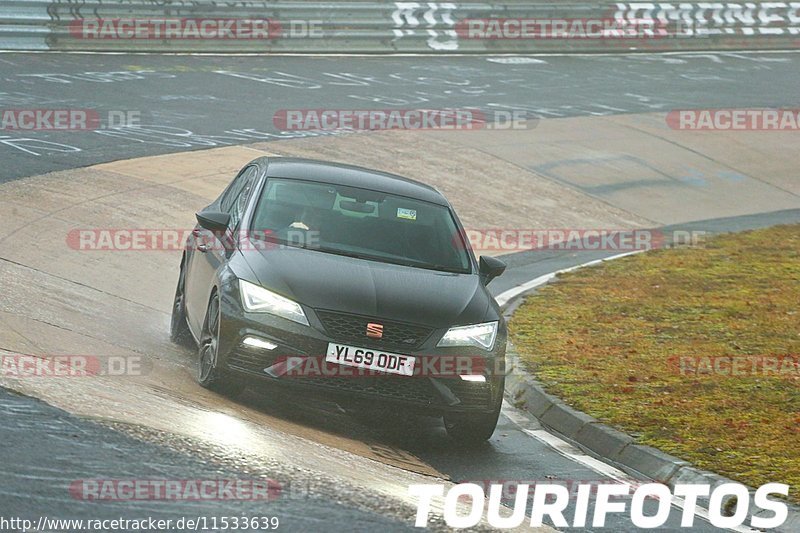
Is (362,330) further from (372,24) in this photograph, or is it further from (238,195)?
(372,24)

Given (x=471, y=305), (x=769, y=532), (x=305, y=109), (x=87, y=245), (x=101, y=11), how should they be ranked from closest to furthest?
1. (x=769, y=532)
2. (x=471, y=305)
3. (x=87, y=245)
4. (x=305, y=109)
5. (x=101, y=11)

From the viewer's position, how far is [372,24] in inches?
1235

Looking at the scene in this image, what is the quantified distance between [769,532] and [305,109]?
1750 centimetres

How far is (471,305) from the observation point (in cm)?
920

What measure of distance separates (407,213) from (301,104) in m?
14.5

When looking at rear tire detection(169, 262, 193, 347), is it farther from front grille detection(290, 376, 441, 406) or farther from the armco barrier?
the armco barrier

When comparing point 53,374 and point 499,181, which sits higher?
point 53,374

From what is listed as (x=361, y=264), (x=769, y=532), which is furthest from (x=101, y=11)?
(x=769, y=532)

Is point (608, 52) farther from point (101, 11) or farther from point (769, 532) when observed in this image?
point (769, 532)

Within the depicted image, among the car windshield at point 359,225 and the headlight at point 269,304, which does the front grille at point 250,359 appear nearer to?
the headlight at point 269,304

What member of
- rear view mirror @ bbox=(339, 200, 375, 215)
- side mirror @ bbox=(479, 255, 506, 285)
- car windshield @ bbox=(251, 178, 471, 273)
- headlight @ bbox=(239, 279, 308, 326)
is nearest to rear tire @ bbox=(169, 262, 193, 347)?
car windshield @ bbox=(251, 178, 471, 273)

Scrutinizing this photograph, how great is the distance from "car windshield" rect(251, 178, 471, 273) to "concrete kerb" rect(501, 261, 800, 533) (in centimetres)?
136

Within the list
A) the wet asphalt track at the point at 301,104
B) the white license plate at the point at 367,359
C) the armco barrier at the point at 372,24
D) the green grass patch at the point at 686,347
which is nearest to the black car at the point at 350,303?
the white license plate at the point at 367,359

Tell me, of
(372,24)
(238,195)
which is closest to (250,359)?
(238,195)
